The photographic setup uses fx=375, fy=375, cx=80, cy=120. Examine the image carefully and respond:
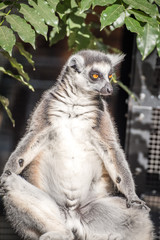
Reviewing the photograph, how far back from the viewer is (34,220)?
128 cm

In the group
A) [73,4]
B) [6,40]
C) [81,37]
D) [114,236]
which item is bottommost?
[114,236]

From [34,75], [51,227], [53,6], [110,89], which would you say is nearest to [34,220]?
[51,227]

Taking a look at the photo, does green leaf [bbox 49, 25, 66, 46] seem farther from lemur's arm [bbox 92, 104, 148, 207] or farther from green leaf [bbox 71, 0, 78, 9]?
lemur's arm [bbox 92, 104, 148, 207]

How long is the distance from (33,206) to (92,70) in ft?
1.65

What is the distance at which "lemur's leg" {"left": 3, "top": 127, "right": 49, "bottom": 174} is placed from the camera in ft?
4.33

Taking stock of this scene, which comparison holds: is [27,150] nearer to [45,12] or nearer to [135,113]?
[45,12]

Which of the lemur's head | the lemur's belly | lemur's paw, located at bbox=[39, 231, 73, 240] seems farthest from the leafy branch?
lemur's paw, located at bbox=[39, 231, 73, 240]

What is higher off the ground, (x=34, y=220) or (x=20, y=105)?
(x=20, y=105)

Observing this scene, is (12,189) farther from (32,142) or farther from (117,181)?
(117,181)

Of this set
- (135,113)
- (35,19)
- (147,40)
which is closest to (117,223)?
(147,40)

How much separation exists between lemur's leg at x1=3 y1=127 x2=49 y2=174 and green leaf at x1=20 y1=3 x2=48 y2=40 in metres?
0.35

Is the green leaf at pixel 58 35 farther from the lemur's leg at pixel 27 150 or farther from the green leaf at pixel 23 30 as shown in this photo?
the lemur's leg at pixel 27 150

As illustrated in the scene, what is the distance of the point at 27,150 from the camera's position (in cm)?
134

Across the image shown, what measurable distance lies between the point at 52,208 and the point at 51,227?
63 millimetres
